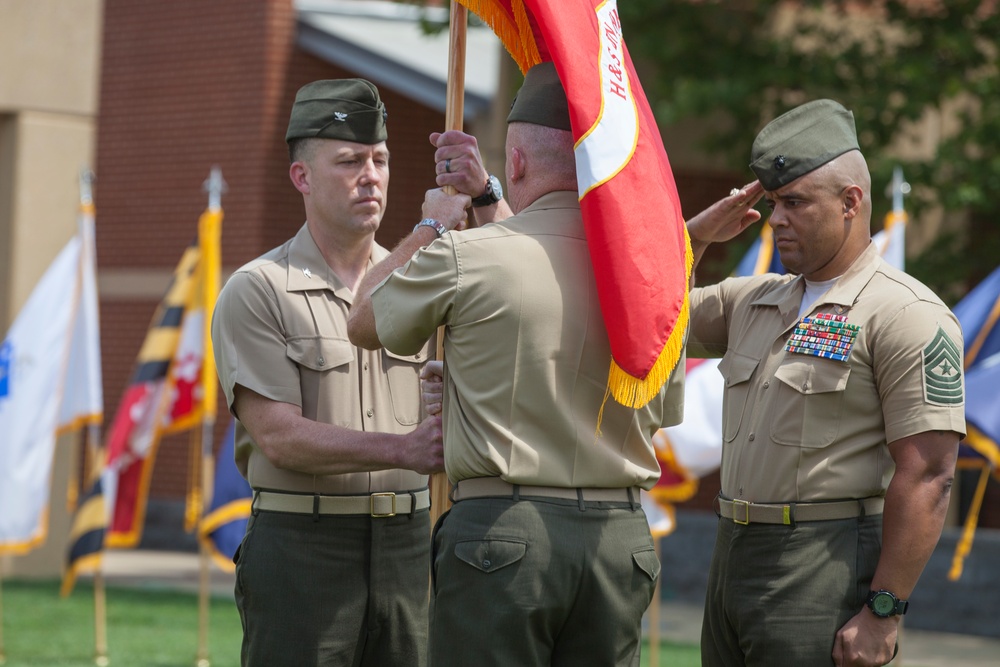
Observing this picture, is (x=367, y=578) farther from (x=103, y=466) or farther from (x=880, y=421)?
(x=103, y=466)

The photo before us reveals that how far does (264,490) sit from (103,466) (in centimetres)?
473

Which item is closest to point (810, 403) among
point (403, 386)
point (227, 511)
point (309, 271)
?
point (403, 386)

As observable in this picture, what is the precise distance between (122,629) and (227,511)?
218 centimetres

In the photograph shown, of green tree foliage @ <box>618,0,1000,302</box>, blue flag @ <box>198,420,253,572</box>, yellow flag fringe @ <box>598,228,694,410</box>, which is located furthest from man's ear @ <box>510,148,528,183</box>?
green tree foliage @ <box>618,0,1000,302</box>

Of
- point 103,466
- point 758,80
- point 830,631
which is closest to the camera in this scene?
point 830,631

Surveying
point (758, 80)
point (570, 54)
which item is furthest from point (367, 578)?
point (758, 80)

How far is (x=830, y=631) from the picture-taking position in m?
3.67

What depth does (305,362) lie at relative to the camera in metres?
4.11

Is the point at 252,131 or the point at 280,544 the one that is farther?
the point at 252,131

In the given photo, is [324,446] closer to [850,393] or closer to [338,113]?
[338,113]

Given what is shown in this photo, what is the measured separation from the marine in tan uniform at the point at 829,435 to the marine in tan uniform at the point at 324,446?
3.16 feet

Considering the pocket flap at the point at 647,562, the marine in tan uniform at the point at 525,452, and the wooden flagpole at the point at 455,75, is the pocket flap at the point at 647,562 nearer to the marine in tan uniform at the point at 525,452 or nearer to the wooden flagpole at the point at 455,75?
the marine in tan uniform at the point at 525,452

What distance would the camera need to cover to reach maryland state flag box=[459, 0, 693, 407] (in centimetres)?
329

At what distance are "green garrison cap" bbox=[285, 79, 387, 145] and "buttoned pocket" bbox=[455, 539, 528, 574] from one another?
1.61 m
